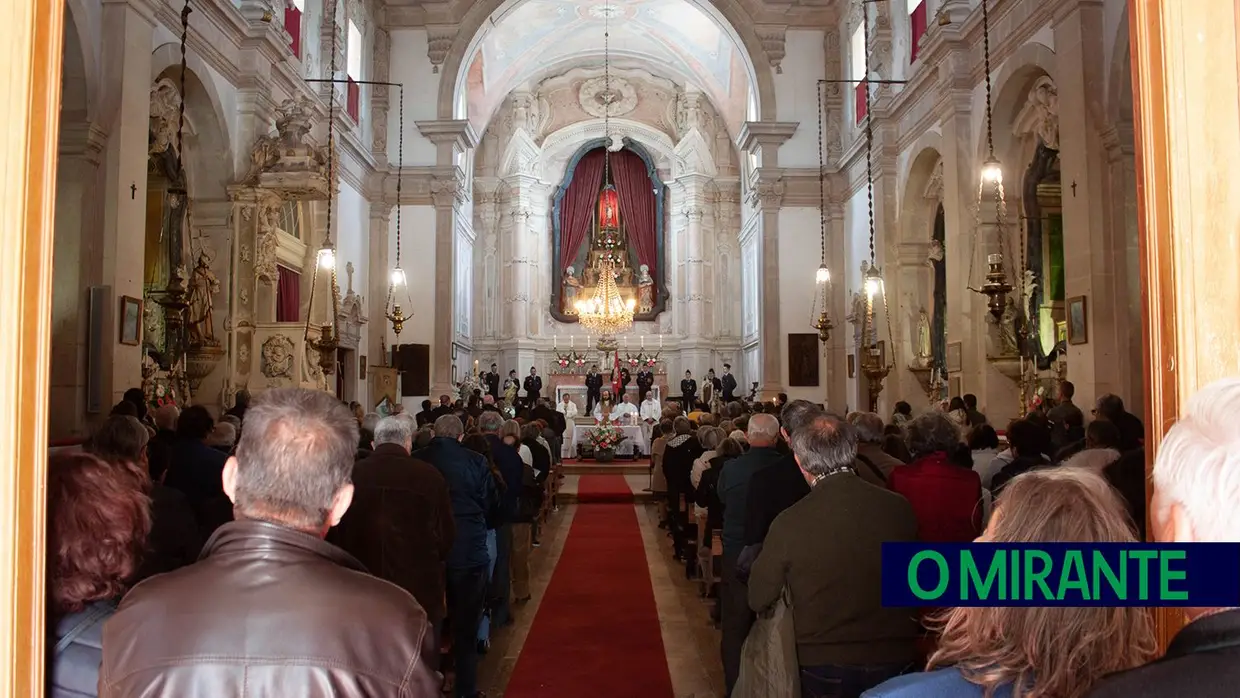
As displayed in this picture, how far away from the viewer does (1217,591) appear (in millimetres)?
1291

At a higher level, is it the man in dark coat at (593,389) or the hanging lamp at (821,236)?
the hanging lamp at (821,236)

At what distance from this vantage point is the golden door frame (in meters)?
1.98

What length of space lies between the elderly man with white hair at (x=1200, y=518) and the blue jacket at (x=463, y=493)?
3.87 meters

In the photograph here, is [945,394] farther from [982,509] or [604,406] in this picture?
[982,509]

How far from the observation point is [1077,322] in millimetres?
9508

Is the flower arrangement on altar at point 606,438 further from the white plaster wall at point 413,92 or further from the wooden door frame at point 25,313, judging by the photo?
the wooden door frame at point 25,313

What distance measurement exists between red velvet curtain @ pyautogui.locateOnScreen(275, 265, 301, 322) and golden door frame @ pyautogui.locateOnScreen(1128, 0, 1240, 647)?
13194mm

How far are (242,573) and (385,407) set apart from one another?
1286cm

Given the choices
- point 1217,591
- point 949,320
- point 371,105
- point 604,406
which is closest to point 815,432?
point 1217,591

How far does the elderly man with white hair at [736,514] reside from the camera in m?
4.60

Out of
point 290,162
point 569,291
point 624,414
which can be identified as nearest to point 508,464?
point 290,162

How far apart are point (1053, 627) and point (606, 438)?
52.5 ft

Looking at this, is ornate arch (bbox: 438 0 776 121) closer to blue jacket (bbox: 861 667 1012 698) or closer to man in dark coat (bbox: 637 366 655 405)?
man in dark coat (bbox: 637 366 655 405)

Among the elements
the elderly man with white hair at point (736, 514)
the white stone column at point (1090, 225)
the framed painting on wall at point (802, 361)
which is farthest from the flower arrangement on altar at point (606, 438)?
the elderly man with white hair at point (736, 514)
